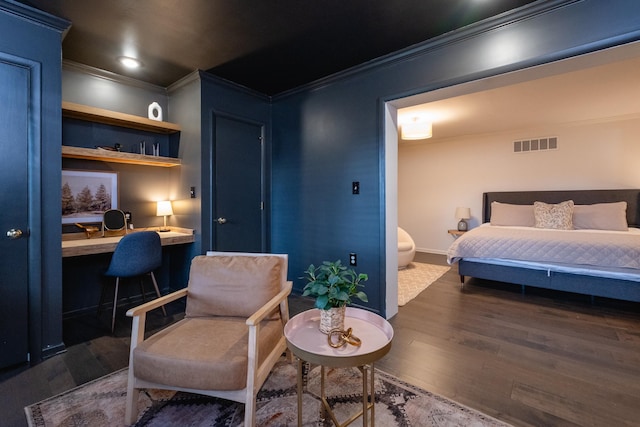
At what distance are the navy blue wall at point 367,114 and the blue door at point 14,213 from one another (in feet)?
7.38

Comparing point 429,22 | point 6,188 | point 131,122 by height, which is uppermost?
point 429,22

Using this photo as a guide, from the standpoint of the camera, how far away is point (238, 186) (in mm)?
3379

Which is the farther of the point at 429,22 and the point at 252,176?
the point at 252,176

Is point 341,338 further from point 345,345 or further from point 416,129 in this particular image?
point 416,129

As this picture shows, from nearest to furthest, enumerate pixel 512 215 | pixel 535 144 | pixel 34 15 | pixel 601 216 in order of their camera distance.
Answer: pixel 34 15, pixel 601 216, pixel 512 215, pixel 535 144

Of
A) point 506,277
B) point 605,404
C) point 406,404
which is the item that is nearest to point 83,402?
point 406,404

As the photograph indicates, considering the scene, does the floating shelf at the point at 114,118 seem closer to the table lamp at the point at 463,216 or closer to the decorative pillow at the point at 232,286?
the decorative pillow at the point at 232,286

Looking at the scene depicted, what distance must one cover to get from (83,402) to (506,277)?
4.09m

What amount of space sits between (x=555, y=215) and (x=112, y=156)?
223 inches

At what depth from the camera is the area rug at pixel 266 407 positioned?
146 centimetres

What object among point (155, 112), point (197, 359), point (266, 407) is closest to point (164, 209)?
point (155, 112)

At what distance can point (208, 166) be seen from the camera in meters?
3.08

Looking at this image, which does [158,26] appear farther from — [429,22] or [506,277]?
[506,277]

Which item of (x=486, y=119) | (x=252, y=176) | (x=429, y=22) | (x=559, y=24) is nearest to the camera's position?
(x=559, y=24)
